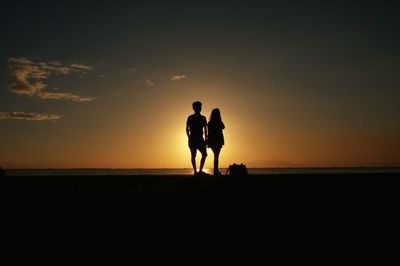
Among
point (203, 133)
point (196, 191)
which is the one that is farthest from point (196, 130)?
point (196, 191)

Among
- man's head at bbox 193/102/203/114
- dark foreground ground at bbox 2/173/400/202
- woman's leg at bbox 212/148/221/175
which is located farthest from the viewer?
woman's leg at bbox 212/148/221/175

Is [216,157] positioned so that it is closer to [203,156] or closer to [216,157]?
[216,157]

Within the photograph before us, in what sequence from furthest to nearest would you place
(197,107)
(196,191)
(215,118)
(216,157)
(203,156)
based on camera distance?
(216,157)
(215,118)
(203,156)
(197,107)
(196,191)

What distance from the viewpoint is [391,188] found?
1138cm

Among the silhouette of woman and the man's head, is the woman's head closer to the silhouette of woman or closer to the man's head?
the silhouette of woman

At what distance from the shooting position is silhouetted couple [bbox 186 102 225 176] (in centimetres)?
1361

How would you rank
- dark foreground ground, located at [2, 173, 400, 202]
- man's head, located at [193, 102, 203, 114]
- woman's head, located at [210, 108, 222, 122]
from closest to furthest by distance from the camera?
1. dark foreground ground, located at [2, 173, 400, 202]
2. man's head, located at [193, 102, 203, 114]
3. woman's head, located at [210, 108, 222, 122]

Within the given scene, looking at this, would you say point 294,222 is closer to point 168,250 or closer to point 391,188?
point 168,250

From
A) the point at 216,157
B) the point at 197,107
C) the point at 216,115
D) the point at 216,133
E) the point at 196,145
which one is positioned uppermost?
the point at 197,107

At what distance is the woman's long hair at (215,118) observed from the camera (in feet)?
46.8

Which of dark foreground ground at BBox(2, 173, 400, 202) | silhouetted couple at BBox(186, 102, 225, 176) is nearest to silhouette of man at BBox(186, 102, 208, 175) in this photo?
silhouetted couple at BBox(186, 102, 225, 176)

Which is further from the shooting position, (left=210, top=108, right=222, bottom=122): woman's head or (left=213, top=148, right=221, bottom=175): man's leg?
(left=213, top=148, right=221, bottom=175): man's leg

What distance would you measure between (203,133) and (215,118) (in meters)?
0.85

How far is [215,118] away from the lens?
14.4 meters
